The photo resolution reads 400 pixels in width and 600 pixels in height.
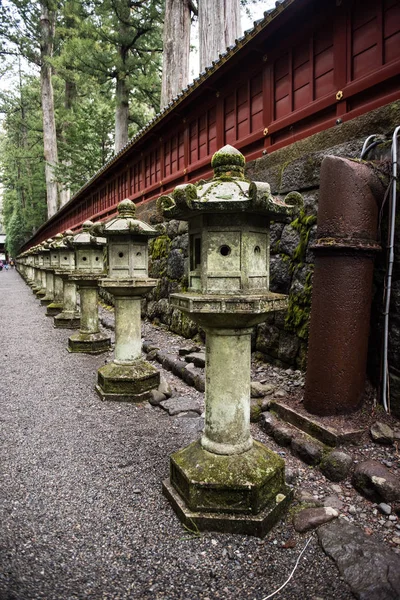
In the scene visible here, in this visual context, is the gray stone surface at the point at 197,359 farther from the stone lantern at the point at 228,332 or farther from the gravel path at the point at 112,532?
A: the stone lantern at the point at 228,332

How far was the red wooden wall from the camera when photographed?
4055 mm

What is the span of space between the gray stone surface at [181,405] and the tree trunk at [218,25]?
30.9 ft

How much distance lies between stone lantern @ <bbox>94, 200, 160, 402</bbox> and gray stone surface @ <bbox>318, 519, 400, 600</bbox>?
9.84ft

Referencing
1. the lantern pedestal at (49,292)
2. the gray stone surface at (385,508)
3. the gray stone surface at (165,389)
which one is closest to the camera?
the gray stone surface at (385,508)

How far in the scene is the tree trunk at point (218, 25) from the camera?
32.7 ft

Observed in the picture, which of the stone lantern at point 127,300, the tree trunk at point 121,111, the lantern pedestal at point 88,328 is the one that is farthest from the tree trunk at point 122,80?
the stone lantern at point 127,300

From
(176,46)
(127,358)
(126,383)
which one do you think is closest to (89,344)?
(127,358)

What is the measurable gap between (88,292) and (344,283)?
530 centimetres

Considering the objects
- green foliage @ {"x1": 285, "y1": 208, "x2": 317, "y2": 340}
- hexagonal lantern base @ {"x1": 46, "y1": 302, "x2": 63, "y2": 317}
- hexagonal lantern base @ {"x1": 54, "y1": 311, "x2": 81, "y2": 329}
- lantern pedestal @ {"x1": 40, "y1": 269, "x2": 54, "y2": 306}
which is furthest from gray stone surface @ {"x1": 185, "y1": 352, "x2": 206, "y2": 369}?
lantern pedestal @ {"x1": 40, "y1": 269, "x2": 54, "y2": 306}

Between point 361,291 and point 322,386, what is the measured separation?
0.92 meters

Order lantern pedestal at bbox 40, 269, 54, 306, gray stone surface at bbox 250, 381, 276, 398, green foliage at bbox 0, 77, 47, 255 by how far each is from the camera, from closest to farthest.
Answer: gray stone surface at bbox 250, 381, 276, 398
lantern pedestal at bbox 40, 269, 54, 306
green foliage at bbox 0, 77, 47, 255

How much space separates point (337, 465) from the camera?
2957 mm

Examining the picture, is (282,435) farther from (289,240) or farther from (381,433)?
(289,240)

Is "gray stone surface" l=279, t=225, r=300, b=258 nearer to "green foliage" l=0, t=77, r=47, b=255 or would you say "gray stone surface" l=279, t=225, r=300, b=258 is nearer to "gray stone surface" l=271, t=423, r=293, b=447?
"gray stone surface" l=271, t=423, r=293, b=447
